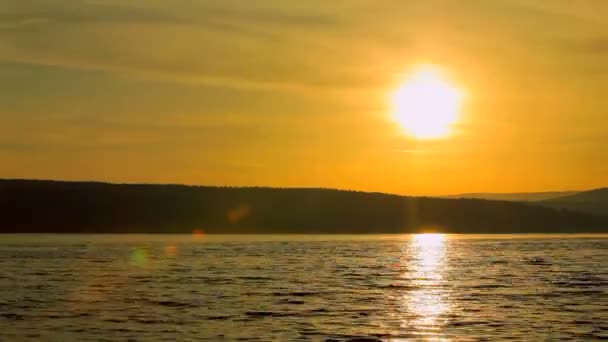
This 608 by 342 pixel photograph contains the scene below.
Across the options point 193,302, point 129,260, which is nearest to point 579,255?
point 129,260

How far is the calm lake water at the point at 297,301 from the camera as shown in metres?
44.5

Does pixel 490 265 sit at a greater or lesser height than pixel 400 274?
greater

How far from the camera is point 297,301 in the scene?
5816 centimetres

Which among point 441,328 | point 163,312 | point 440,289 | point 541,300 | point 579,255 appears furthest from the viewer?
point 579,255

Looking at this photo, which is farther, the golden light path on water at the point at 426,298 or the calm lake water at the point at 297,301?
the golden light path on water at the point at 426,298

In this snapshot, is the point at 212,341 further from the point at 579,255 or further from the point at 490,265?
the point at 579,255

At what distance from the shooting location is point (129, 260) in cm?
10475

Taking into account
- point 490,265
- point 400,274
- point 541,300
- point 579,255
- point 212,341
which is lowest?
point 212,341

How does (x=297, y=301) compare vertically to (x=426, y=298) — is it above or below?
below

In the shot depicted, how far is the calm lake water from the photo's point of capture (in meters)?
44.5

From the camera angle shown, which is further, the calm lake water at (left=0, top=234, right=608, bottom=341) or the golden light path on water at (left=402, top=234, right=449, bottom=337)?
the golden light path on water at (left=402, top=234, right=449, bottom=337)

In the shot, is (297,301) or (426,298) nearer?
(297,301)

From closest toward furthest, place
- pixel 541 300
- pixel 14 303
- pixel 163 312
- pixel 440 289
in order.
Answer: pixel 163 312, pixel 14 303, pixel 541 300, pixel 440 289

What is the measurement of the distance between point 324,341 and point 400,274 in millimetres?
44551
